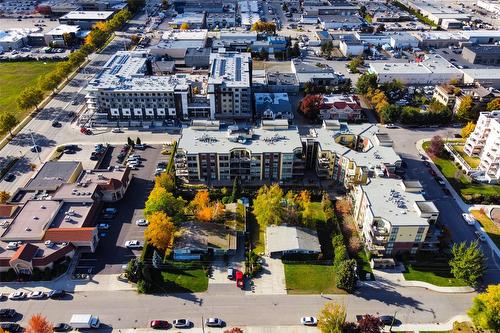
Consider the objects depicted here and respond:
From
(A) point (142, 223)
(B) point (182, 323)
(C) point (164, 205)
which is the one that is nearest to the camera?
(B) point (182, 323)

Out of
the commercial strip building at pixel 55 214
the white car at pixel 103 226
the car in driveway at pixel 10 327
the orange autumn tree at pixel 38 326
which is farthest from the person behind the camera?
the white car at pixel 103 226

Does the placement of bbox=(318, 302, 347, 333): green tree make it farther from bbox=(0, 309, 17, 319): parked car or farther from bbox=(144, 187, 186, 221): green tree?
bbox=(0, 309, 17, 319): parked car

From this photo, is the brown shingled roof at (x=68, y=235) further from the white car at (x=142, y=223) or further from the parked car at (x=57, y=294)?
the white car at (x=142, y=223)

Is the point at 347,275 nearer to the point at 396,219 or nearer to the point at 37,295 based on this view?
the point at 396,219

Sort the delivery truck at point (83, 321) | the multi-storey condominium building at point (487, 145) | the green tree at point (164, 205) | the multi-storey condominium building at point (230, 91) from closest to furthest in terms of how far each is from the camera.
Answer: the delivery truck at point (83, 321) < the green tree at point (164, 205) < the multi-storey condominium building at point (487, 145) < the multi-storey condominium building at point (230, 91)

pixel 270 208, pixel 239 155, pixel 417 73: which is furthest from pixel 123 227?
pixel 417 73

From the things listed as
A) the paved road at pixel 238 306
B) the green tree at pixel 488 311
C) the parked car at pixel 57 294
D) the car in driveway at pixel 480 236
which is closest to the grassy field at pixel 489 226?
the car in driveway at pixel 480 236
